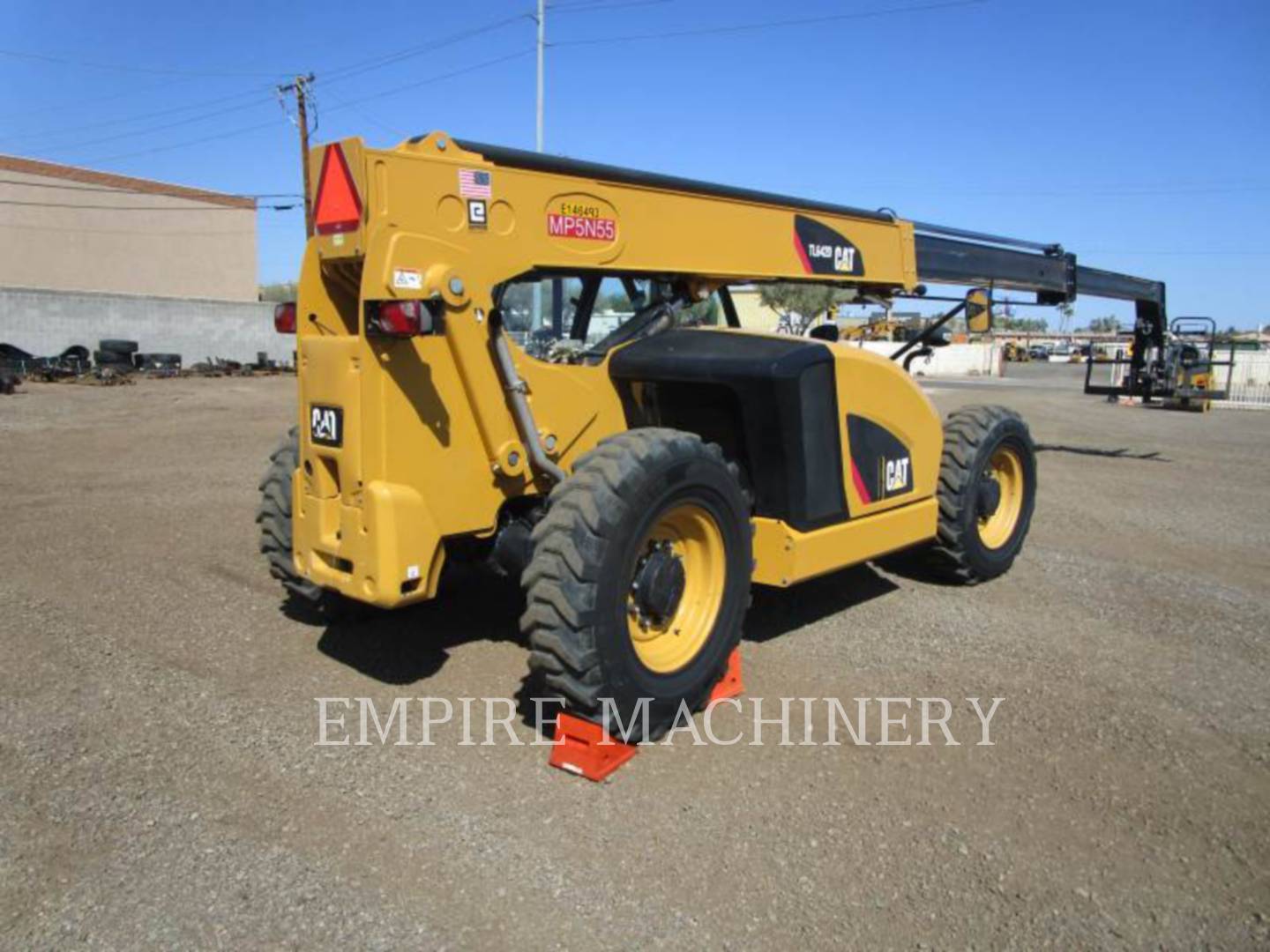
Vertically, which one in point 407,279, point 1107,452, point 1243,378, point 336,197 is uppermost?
point 336,197

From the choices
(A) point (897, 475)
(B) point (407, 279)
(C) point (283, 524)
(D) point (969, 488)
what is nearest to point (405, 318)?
(B) point (407, 279)

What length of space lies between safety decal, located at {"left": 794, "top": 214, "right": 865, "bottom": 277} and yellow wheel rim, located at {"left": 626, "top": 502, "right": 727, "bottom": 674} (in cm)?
212

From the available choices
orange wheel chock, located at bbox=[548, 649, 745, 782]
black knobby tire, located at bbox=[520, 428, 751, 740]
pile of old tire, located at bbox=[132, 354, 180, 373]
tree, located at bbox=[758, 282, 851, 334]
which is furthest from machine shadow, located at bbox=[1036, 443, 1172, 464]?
pile of old tire, located at bbox=[132, 354, 180, 373]

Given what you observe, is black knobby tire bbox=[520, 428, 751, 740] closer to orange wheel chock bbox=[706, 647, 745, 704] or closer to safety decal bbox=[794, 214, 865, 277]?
orange wheel chock bbox=[706, 647, 745, 704]

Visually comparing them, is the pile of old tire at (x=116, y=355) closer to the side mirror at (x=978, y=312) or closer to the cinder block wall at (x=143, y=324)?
the cinder block wall at (x=143, y=324)

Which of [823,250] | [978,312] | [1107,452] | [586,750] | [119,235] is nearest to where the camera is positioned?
[586,750]

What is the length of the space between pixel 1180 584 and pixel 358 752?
5.65 m

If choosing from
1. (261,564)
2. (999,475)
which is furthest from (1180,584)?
(261,564)

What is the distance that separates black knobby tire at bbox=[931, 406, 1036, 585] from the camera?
6277 millimetres

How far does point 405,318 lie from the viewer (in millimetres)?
3754

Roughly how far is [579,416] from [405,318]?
47.2 inches

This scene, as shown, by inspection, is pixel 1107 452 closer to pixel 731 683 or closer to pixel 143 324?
pixel 731 683

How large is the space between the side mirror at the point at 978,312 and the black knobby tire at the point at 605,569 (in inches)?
144

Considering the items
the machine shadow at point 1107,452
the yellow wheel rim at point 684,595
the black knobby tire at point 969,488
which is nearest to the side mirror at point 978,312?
the black knobby tire at point 969,488
